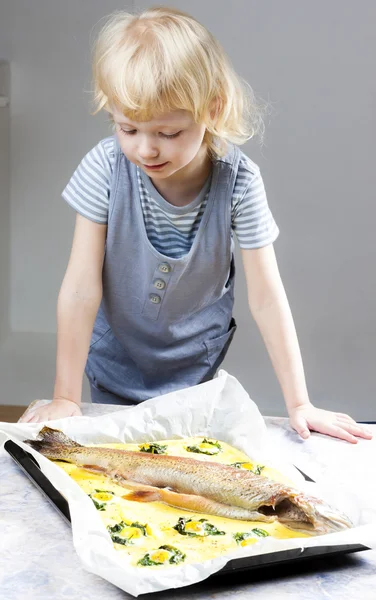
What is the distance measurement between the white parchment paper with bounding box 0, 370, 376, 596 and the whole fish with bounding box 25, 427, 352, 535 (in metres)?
0.03

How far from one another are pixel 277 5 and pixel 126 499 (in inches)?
75.8

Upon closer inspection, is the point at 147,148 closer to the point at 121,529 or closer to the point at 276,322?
the point at 276,322

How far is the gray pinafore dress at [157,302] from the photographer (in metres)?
1.12

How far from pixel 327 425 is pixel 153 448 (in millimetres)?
244

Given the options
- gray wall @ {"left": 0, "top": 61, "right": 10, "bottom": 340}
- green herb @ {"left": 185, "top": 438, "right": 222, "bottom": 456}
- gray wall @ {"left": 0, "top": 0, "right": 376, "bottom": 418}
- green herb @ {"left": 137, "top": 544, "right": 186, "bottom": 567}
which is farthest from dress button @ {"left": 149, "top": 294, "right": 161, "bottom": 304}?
gray wall @ {"left": 0, "top": 61, "right": 10, "bottom": 340}

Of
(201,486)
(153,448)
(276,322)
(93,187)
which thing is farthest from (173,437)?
(93,187)

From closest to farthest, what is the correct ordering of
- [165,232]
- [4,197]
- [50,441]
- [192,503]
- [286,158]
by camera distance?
[192,503] → [50,441] → [165,232] → [286,158] → [4,197]

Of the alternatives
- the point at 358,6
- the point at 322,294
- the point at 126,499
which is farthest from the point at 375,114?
the point at 126,499

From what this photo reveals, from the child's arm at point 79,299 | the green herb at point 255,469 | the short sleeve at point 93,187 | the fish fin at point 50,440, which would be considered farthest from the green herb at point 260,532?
the short sleeve at point 93,187

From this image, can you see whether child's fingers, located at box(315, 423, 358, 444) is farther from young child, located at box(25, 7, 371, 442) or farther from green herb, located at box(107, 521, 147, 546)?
green herb, located at box(107, 521, 147, 546)

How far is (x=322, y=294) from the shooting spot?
8.10 feet

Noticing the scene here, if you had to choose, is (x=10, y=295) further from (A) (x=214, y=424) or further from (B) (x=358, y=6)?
(A) (x=214, y=424)

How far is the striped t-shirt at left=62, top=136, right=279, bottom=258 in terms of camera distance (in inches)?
43.7

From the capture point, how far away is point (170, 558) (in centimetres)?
58
